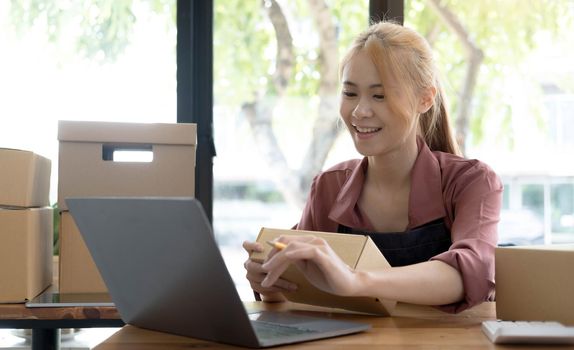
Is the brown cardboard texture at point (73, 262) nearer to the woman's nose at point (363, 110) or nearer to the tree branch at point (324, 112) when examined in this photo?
the woman's nose at point (363, 110)

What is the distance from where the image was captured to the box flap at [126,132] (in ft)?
6.53

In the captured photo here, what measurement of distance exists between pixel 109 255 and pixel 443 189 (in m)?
0.92

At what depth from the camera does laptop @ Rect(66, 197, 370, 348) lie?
1.03 metres

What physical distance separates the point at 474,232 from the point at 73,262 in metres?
0.95

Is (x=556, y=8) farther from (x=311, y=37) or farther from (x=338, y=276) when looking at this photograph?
(x=338, y=276)

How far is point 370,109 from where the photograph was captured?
184cm

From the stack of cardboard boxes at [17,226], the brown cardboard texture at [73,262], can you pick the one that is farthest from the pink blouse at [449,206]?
the stack of cardboard boxes at [17,226]

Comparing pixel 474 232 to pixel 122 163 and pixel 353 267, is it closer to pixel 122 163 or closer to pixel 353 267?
pixel 353 267

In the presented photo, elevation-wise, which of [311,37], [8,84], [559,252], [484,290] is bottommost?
[484,290]

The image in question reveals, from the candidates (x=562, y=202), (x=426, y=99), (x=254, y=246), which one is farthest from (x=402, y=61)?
(x=562, y=202)

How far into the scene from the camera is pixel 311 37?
299 cm

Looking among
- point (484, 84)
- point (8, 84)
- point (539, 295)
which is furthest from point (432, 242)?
point (8, 84)

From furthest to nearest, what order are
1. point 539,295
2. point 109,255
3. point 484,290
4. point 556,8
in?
1. point 556,8
2. point 484,290
3. point 539,295
4. point 109,255

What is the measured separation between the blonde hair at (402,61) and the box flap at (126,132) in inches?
17.1
